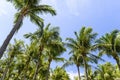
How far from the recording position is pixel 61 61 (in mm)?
35500

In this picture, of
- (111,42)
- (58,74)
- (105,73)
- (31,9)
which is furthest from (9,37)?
(58,74)

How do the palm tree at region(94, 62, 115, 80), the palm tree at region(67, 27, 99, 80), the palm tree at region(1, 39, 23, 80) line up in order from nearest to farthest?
the palm tree at region(67, 27, 99, 80)
the palm tree at region(1, 39, 23, 80)
the palm tree at region(94, 62, 115, 80)

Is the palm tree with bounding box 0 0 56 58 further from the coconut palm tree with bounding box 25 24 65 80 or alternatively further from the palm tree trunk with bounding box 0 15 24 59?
the coconut palm tree with bounding box 25 24 65 80

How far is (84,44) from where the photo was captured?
95.6 ft

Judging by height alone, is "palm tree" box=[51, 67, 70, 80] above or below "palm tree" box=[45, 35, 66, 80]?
below

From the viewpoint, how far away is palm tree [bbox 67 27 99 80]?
28.7 m

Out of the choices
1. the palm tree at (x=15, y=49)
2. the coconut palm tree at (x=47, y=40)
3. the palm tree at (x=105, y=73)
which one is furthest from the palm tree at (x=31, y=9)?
the palm tree at (x=105, y=73)

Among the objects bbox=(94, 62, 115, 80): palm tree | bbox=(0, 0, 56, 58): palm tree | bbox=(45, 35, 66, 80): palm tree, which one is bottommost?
bbox=(94, 62, 115, 80): palm tree

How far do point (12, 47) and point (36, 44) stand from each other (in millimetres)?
8805

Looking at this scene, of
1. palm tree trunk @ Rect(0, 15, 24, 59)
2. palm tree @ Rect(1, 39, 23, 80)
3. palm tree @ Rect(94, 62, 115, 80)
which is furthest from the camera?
palm tree @ Rect(94, 62, 115, 80)

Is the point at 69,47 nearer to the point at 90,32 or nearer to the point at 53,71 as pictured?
the point at 90,32

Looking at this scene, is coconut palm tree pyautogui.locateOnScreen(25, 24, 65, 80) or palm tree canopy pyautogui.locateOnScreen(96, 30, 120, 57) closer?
coconut palm tree pyautogui.locateOnScreen(25, 24, 65, 80)

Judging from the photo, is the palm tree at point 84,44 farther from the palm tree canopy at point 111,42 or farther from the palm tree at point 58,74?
the palm tree at point 58,74

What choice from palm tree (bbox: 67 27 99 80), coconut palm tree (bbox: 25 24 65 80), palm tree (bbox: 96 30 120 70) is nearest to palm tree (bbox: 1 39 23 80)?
coconut palm tree (bbox: 25 24 65 80)
